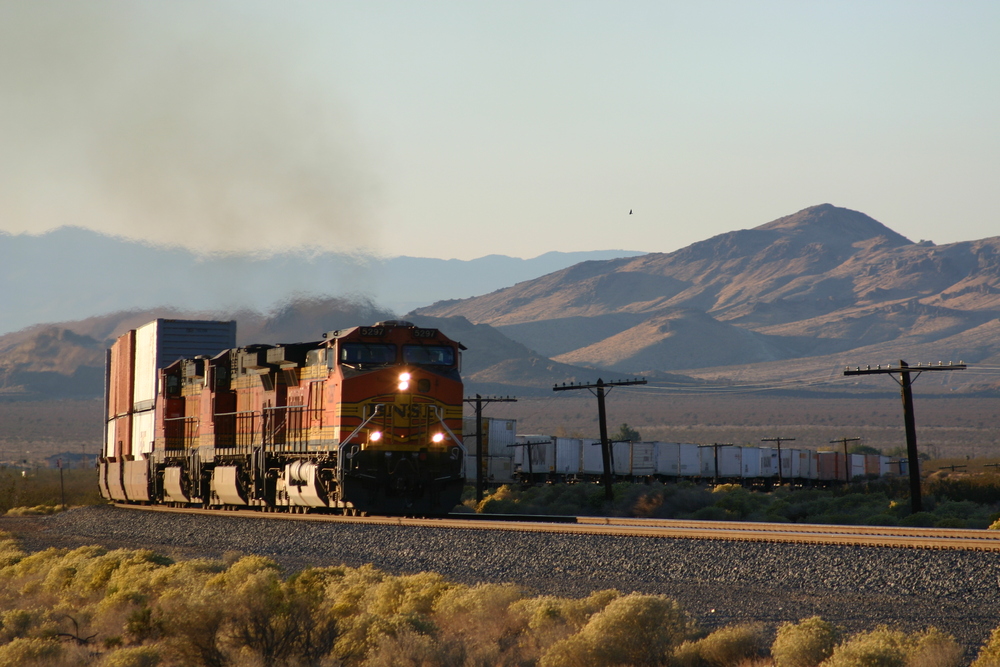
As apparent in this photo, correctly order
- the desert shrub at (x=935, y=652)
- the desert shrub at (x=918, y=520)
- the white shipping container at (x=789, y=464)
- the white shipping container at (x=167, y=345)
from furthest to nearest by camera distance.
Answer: the white shipping container at (x=789, y=464) → the white shipping container at (x=167, y=345) → the desert shrub at (x=918, y=520) → the desert shrub at (x=935, y=652)

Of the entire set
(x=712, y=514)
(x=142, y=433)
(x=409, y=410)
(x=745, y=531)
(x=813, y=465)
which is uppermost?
(x=142, y=433)

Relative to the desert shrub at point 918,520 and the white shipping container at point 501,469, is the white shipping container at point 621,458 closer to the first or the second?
the white shipping container at point 501,469

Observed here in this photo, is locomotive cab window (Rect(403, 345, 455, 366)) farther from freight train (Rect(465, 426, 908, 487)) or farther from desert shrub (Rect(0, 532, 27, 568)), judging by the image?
freight train (Rect(465, 426, 908, 487))

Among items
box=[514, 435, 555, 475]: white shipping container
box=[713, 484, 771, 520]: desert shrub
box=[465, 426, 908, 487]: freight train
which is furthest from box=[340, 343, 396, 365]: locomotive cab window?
box=[514, 435, 555, 475]: white shipping container

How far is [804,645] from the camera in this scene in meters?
10.1

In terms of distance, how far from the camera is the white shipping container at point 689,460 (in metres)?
60.8

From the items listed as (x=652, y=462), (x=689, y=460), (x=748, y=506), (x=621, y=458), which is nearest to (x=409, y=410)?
(x=748, y=506)

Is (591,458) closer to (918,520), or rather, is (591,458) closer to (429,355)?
(918,520)

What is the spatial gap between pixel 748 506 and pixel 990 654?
22.6 m

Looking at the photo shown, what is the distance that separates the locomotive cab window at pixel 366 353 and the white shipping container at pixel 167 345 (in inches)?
544

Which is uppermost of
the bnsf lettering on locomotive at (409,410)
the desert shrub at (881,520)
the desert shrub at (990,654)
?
the bnsf lettering on locomotive at (409,410)

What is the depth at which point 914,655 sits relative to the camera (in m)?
9.68

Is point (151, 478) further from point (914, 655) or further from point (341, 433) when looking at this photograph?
point (914, 655)

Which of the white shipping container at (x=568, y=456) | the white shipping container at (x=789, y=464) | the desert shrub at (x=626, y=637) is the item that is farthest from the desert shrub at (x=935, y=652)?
the white shipping container at (x=789, y=464)
